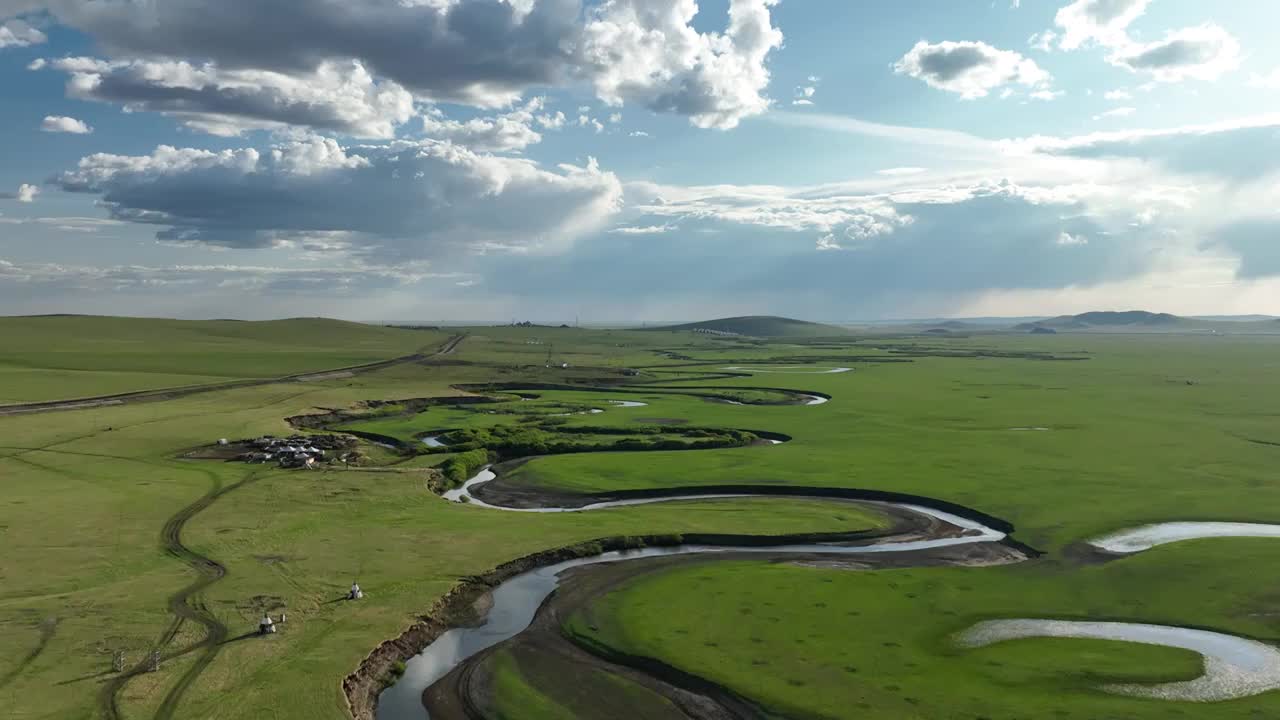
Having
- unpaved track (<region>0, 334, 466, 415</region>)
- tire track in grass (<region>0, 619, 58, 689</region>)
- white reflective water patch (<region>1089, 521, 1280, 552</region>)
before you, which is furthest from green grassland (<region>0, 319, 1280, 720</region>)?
unpaved track (<region>0, 334, 466, 415</region>)

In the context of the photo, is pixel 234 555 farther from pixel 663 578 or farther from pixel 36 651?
pixel 663 578

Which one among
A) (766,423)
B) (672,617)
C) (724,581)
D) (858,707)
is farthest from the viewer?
(766,423)

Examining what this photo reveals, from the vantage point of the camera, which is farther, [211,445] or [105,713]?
[211,445]

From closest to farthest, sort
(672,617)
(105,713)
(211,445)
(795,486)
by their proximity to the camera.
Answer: (105,713) → (672,617) → (795,486) → (211,445)

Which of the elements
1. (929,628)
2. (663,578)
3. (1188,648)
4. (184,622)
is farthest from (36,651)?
(1188,648)

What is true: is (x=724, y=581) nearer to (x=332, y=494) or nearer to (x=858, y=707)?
(x=858, y=707)

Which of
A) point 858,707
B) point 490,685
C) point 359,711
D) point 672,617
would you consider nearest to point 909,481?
point 672,617
